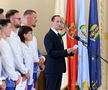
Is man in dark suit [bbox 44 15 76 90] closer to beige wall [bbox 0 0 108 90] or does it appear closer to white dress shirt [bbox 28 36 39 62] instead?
white dress shirt [bbox 28 36 39 62]

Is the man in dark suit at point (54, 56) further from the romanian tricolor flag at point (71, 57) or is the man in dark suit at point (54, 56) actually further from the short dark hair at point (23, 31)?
the romanian tricolor flag at point (71, 57)

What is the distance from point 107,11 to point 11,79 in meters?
3.02

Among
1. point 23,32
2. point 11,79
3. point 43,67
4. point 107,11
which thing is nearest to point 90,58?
point 107,11

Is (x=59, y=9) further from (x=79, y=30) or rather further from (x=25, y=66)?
(x=25, y=66)

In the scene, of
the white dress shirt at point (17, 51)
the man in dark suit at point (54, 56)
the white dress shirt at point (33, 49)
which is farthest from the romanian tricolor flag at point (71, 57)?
the white dress shirt at point (17, 51)

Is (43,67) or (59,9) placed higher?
(59,9)

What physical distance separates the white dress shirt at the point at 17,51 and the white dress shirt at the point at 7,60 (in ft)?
0.35

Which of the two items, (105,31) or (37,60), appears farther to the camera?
(105,31)

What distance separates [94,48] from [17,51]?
7.12 feet

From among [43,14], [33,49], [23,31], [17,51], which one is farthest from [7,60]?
[43,14]

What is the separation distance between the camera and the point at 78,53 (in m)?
4.95

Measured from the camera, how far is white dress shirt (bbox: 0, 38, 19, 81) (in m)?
2.78

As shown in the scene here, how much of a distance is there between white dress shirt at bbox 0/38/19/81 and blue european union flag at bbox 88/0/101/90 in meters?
2.28

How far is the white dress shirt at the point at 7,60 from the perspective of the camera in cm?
278
